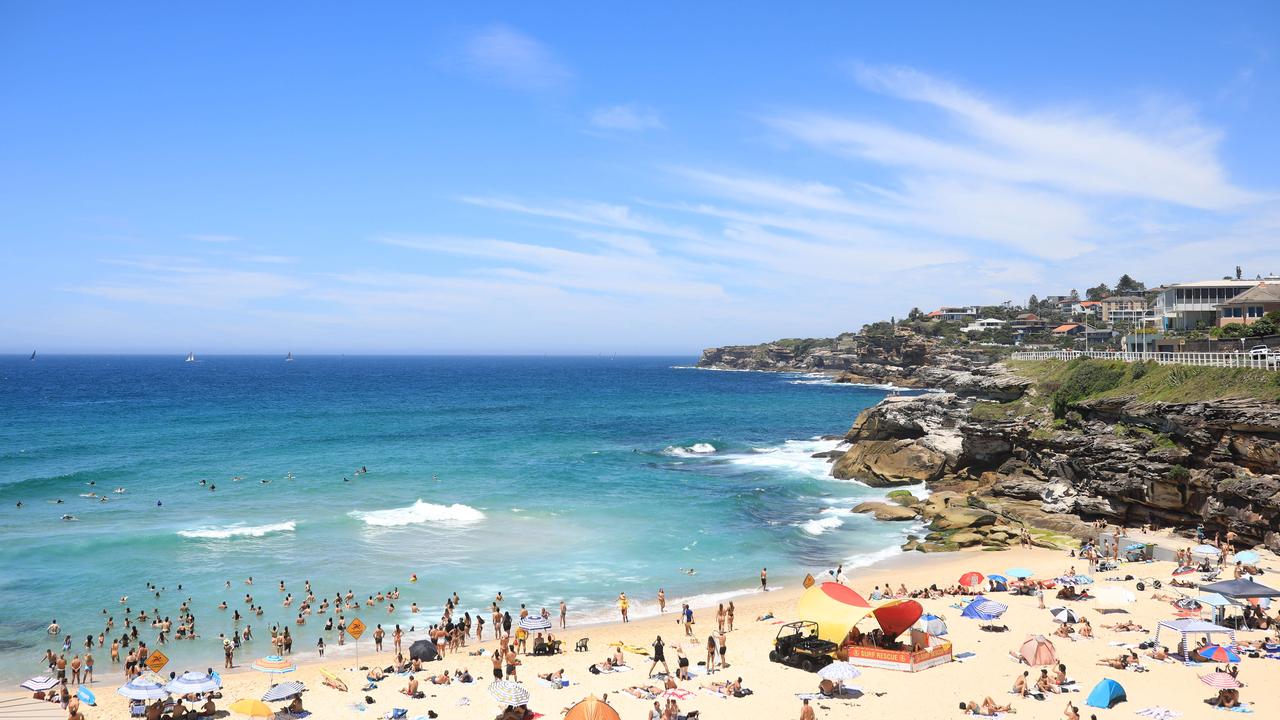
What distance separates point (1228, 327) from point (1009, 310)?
135 metres

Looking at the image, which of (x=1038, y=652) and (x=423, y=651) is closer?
(x=1038, y=652)

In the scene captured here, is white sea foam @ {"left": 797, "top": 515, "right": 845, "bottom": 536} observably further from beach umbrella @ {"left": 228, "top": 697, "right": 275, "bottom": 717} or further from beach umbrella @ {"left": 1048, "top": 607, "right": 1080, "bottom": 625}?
beach umbrella @ {"left": 228, "top": 697, "right": 275, "bottom": 717}

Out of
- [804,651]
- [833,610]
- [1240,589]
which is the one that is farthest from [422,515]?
[1240,589]

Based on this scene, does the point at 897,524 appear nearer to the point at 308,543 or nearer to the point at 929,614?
the point at 929,614

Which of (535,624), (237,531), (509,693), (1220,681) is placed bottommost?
(237,531)

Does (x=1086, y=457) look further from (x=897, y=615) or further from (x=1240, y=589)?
(x=897, y=615)

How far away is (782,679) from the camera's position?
835 inches

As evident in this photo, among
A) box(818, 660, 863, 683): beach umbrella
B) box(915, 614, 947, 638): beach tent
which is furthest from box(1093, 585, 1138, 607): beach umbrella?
box(818, 660, 863, 683): beach umbrella

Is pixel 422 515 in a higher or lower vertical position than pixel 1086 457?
lower

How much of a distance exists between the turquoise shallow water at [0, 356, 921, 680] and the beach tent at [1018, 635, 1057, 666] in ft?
40.9

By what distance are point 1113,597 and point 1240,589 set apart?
3.38m

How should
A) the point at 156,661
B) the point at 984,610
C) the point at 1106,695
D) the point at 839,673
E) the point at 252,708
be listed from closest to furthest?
1. the point at 1106,695
2. the point at 252,708
3. the point at 839,673
4. the point at 156,661
5. the point at 984,610

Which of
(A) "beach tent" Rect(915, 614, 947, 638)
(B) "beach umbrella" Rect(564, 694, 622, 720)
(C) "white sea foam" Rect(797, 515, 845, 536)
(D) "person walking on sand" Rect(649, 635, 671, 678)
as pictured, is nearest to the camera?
(B) "beach umbrella" Rect(564, 694, 622, 720)

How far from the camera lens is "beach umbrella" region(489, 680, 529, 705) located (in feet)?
59.7
